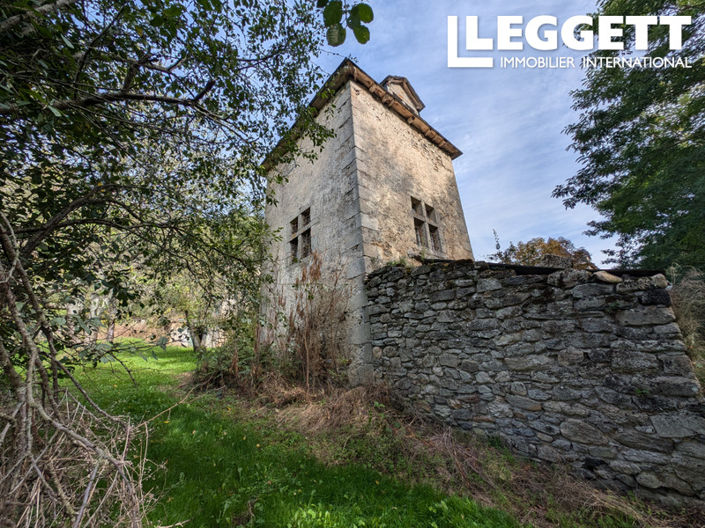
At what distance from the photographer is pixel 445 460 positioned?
9.77ft

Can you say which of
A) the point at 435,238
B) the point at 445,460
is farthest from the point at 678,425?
the point at 435,238

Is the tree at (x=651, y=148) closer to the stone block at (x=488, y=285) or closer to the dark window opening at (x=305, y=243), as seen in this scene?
the stone block at (x=488, y=285)

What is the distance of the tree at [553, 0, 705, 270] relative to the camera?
6.25 metres

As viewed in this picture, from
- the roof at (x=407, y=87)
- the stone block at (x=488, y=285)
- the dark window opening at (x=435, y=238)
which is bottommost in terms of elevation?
the stone block at (x=488, y=285)

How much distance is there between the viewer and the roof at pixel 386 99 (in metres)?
6.28

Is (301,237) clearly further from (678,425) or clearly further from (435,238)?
(678,425)

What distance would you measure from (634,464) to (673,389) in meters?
0.79

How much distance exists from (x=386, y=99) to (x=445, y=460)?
302 inches

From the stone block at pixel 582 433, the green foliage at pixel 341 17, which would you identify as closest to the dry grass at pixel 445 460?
the stone block at pixel 582 433

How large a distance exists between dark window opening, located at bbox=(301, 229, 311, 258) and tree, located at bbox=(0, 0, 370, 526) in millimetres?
2347

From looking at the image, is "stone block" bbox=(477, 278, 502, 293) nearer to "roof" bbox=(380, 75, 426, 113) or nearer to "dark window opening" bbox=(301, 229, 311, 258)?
"dark window opening" bbox=(301, 229, 311, 258)

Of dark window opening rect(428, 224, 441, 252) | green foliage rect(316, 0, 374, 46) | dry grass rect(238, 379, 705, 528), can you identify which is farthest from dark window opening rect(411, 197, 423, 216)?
green foliage rect(316, 0, 374, 46)

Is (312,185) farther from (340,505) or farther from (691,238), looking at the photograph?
(691,238)

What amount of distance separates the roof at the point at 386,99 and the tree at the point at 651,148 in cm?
442
